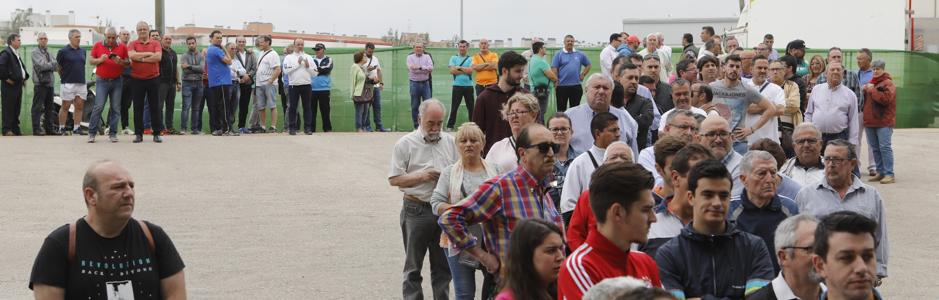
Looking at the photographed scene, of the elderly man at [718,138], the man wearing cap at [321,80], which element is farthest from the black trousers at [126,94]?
the elderly man at [718,138]

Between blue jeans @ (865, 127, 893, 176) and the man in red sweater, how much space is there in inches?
496

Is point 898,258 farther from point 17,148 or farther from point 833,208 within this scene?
point 17,148

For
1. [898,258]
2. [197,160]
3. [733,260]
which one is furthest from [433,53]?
[733,260]

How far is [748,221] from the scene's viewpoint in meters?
7.13

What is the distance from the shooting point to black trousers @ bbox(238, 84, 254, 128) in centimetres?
2266

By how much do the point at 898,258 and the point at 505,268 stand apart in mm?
7223

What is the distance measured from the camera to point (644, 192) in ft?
17.3

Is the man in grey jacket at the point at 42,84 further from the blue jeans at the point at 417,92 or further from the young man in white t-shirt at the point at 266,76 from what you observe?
the blue jeans at the point at 417,92

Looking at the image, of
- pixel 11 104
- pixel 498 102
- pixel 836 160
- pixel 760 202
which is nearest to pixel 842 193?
pixel 836 160

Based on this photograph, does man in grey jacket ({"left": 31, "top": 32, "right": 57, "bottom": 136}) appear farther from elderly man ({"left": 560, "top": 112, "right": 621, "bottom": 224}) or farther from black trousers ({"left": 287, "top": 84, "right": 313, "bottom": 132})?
elderly man ({"left": 560, "top": 112, "right": 621, "bottom": 224})

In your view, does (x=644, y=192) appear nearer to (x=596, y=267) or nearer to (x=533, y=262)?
(x=596, y=267)

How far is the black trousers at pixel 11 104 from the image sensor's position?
70.0ft

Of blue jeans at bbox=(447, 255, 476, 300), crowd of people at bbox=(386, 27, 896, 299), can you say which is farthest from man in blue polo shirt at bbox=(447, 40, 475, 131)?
blue jeans at bbox=(447, 255, 476, 300)

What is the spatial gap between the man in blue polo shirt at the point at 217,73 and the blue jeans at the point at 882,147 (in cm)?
1059
